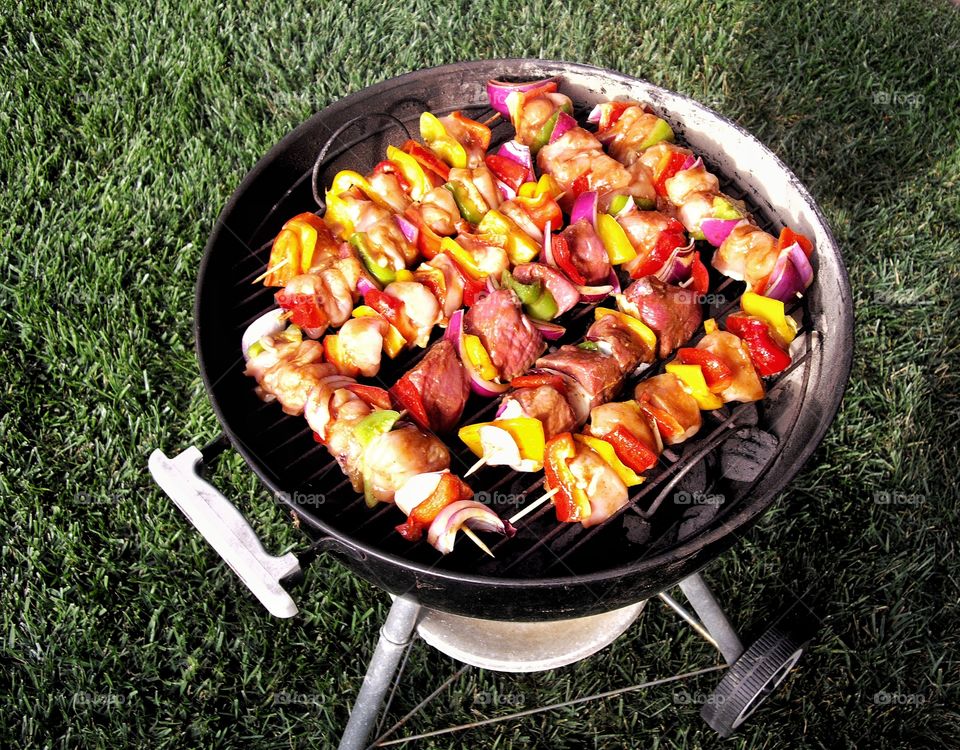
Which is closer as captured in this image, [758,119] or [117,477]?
[117,477]

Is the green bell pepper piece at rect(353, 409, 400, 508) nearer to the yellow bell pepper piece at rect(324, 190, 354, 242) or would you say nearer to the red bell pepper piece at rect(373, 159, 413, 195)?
the yellow bell pepper piece at rect(324, 190, 354, 242)

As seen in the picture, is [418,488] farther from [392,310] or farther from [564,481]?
[392,310]

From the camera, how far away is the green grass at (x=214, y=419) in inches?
137

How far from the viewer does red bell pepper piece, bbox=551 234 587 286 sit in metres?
2.70

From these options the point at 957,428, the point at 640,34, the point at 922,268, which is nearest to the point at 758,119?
the point at 640,34

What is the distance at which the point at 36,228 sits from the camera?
470 cm

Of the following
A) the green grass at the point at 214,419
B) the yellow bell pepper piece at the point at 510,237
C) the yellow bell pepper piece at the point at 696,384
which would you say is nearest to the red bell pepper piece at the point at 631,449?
the yellow bell pepper piece at the point at 696,384

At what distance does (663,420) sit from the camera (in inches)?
97.3

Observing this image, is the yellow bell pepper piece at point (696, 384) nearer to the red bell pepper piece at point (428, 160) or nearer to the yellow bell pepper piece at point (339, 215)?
the red bell pepper piece at point (428, 160)

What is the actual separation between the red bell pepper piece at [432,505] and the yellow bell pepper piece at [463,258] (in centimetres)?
75

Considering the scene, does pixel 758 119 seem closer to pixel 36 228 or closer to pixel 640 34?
pixel 640 34

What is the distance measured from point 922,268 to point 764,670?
2.66 m

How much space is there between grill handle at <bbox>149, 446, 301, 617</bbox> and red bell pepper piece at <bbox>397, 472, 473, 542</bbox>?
0.32 meters

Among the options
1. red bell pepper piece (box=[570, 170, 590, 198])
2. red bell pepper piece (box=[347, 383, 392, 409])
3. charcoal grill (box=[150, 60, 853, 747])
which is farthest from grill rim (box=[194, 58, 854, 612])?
red bell pepper piece (box=[570, 170, 590, 198])
